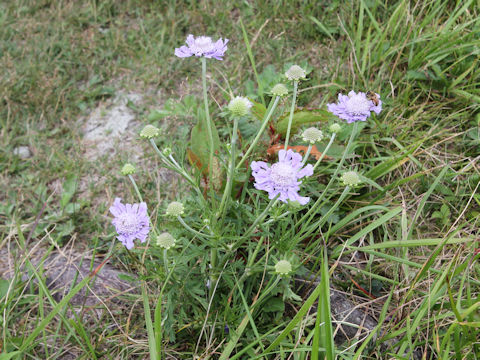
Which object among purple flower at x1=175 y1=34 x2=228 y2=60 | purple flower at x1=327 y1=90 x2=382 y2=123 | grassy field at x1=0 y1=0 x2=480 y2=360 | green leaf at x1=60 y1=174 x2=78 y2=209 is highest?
purple flower at x1=175 y1=34 x2=228 y2=60

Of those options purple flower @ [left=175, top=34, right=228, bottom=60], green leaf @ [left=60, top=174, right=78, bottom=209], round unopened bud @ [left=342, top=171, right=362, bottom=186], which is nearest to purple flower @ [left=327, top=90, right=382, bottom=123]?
round unopened bud @ [left=342, top=171, right=362, bottom=186]

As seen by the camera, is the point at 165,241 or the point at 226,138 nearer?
the point at 165,241

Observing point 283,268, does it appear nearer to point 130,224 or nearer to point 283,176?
point 283,176

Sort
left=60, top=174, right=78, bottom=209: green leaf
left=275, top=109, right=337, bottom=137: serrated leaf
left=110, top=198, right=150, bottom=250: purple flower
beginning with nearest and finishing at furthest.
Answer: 1. left=110, top=198, right=150, bottom=250: purple flower
2. left=275, top=109, right=337, bottom=137: serrated leaf
3. left=60, top=174, right=78, bottom=209: green leaf

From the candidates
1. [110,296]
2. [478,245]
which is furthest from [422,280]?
[110,296]

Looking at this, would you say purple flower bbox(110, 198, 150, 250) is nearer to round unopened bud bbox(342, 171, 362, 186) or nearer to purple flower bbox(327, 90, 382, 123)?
round unopened bud bbox(342, 171, 362, 186)

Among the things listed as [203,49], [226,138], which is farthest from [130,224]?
[226,138]

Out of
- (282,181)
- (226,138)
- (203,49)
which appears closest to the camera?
(282,181)
